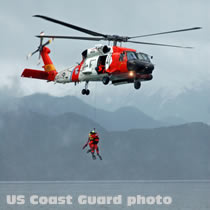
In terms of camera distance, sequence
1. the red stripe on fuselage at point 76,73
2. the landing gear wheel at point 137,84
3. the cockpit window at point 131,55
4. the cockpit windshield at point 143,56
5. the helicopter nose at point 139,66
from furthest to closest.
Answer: the red stripe on fuselage at point 76,73, the landing gear wheel at point 137,84, the cockpit windshield at point 143,56, the cockpit window at point 131,55, the helicopter nose at point 139,66

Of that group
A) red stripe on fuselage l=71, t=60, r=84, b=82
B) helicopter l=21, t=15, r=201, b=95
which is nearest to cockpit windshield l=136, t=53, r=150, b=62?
helicopter l=21, t=15, r=201, b=95

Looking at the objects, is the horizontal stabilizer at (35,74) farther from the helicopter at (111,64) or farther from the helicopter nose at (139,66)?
the helicopter nose at (139,66)

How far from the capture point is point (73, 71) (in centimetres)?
5538

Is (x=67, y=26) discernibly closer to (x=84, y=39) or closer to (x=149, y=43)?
(x=84, y=39)

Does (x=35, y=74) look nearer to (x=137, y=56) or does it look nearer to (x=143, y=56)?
(x=137, y=56)

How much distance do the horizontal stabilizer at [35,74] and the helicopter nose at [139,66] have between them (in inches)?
559

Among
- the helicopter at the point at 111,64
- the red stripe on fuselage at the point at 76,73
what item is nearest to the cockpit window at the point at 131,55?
the helicopter at the point at 111,64

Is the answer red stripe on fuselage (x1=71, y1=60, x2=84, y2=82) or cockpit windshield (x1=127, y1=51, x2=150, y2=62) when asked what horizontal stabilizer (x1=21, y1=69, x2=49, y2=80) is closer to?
red stripe on fuselage (x1=71, y1=60, x2=84, y2=82)

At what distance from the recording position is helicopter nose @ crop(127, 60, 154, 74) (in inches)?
A: 1887

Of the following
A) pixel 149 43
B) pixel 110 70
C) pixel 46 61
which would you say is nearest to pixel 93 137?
pixel 110 70

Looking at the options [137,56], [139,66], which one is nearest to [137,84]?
[139,66]

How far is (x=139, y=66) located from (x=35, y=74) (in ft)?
51.2

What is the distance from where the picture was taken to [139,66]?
47906mm

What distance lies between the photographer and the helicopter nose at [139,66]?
4794cm
